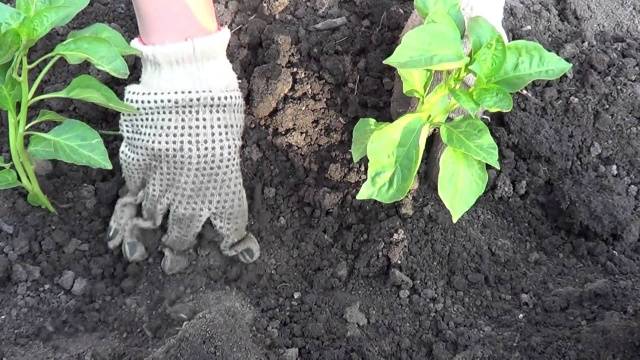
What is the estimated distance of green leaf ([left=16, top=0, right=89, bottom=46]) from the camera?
1.49 m

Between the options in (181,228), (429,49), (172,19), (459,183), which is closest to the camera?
(429,49)

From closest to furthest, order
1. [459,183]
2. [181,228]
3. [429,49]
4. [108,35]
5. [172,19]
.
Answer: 1. [429,49]
2. [459,183]
3. [108,35]
4. [172,19]
5. [181,228]

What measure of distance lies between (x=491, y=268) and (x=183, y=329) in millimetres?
782

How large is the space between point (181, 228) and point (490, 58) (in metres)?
0.88

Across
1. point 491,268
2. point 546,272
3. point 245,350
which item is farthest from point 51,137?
point 546,272

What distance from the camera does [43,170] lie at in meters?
1.93

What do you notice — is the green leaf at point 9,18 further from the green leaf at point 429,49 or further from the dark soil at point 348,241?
the green leaf at point 429,49

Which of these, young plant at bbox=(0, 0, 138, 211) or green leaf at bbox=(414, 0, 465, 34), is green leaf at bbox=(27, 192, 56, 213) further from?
green leaf at bbox=(414, 0, 465, 34)

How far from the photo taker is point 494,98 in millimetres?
1425

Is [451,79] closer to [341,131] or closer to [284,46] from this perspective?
[341,131]

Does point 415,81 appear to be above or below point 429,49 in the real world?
below

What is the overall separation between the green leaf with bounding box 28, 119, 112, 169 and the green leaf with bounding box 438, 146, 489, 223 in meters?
0.72

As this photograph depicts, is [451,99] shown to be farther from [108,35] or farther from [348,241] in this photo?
[108,35]

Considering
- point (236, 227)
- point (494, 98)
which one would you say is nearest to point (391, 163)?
point (494, 98)
